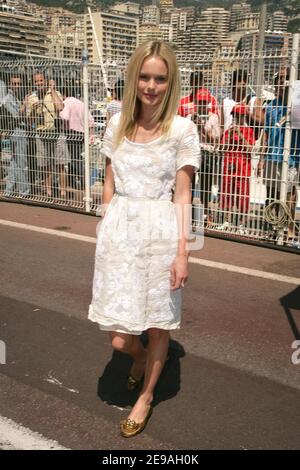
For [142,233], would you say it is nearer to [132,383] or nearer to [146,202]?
[146,202]

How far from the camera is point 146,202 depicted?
2904 millimetres

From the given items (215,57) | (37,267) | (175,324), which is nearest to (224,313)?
(175,324)

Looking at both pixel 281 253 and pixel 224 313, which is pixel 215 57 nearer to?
pixel 281 253

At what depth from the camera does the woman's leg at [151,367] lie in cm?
307

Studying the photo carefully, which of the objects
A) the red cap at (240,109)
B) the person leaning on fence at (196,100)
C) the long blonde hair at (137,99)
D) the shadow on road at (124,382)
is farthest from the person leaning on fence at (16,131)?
the long blonde hair at (137,99)

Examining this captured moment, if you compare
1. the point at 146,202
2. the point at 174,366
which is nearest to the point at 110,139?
the point at 146,202

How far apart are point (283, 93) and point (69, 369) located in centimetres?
458

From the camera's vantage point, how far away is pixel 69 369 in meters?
3.77

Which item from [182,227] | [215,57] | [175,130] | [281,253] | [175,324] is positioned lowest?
[281,253]

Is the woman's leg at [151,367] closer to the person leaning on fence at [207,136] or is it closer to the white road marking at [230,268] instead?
the white road marking at [230,268]

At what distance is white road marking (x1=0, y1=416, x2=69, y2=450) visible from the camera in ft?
9.51

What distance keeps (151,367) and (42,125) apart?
269 inches

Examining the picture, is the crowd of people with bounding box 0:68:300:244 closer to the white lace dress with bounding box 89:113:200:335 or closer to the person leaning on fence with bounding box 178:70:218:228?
the person leaning on fence with bounding box 178:70:218:228

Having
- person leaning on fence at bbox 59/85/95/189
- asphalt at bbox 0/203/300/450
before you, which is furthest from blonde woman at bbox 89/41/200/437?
person leaning on fence at bbox 59/85/95/189
